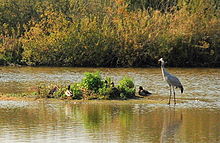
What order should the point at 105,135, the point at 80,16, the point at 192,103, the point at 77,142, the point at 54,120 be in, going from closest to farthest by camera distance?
the point at 77,142, the point at 105,135, the point at 54,120, the point at 192,103, the point at 80,16

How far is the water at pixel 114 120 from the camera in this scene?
14.4 metres

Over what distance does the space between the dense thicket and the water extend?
12607mm

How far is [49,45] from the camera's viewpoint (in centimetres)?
3784

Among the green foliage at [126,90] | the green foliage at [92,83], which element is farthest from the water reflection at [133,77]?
the green foliage at [92,83]

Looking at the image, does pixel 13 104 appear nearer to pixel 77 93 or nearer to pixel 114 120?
pixel 77 93

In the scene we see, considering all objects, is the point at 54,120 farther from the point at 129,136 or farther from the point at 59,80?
the point at 59,80

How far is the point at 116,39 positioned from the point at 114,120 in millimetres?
21525

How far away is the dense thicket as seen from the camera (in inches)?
1484

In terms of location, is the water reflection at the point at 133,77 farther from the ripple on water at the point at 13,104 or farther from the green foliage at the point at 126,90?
the ripple on water at the point at 13,104

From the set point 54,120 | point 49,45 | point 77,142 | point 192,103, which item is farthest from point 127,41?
point 77,142

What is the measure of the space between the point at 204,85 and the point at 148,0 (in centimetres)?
2112

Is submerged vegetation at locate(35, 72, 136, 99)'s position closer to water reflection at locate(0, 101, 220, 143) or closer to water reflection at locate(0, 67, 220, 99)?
water reflection at locate(0, 101, 220, 143)

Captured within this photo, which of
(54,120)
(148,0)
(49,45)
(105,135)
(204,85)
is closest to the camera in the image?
(105,135)

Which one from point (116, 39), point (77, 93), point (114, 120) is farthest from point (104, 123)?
point (116, 39)
